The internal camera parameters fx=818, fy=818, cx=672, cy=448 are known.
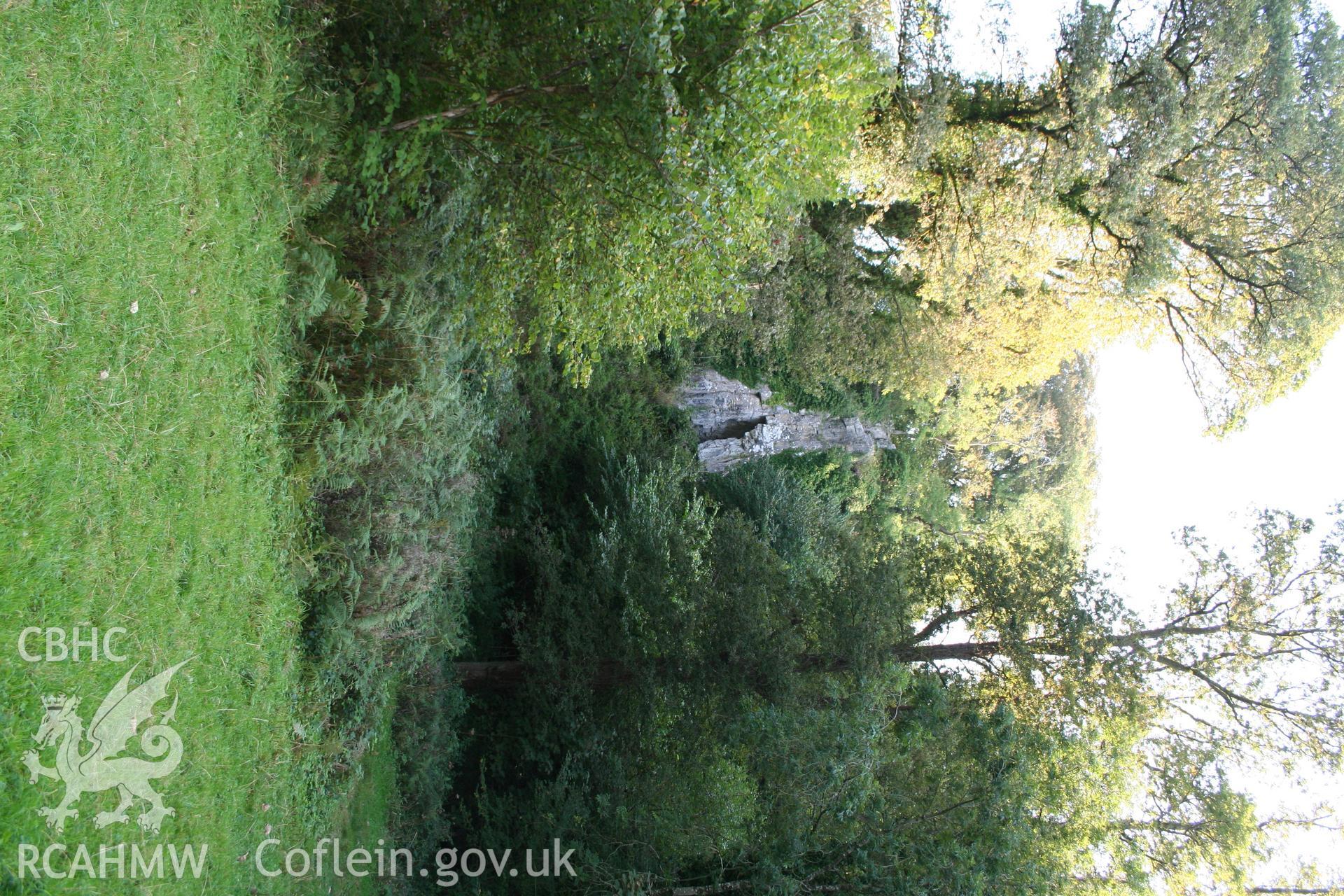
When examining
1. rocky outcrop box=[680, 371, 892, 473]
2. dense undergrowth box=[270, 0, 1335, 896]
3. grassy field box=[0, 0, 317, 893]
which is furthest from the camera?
rocky outcrop box=[680, 371, 892, 473]

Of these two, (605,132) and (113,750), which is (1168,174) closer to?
(605,132)

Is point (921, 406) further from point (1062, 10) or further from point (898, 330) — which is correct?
point (1062, 10)

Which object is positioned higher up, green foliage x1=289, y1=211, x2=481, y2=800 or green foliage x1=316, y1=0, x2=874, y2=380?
green foliage x1=316, y1=0, x2=874, y2=380

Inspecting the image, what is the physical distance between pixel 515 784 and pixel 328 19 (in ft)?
40.3

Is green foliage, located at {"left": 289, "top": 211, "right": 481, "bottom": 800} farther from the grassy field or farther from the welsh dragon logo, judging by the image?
the welsh dragon logo

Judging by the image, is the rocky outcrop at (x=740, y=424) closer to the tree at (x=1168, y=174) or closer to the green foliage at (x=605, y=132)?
the tree at (x=1168, y=174)

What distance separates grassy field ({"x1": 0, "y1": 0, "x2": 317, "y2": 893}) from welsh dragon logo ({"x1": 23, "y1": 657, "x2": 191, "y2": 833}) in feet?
0.25

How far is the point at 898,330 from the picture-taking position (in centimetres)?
1900

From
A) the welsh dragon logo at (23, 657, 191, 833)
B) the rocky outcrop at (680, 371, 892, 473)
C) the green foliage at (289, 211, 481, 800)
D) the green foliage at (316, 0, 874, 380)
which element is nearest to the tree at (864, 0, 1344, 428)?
the green foliage at (316, 0, 874, 380)

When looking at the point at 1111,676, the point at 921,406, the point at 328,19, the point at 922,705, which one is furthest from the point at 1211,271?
the point at 328,19

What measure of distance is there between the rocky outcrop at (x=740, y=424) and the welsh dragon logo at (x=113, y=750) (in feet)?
47.7

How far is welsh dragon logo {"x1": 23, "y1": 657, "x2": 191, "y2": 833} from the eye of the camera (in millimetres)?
4939

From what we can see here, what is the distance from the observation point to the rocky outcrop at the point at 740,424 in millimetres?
20172

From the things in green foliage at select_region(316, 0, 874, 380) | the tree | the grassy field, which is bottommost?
the grassy field
